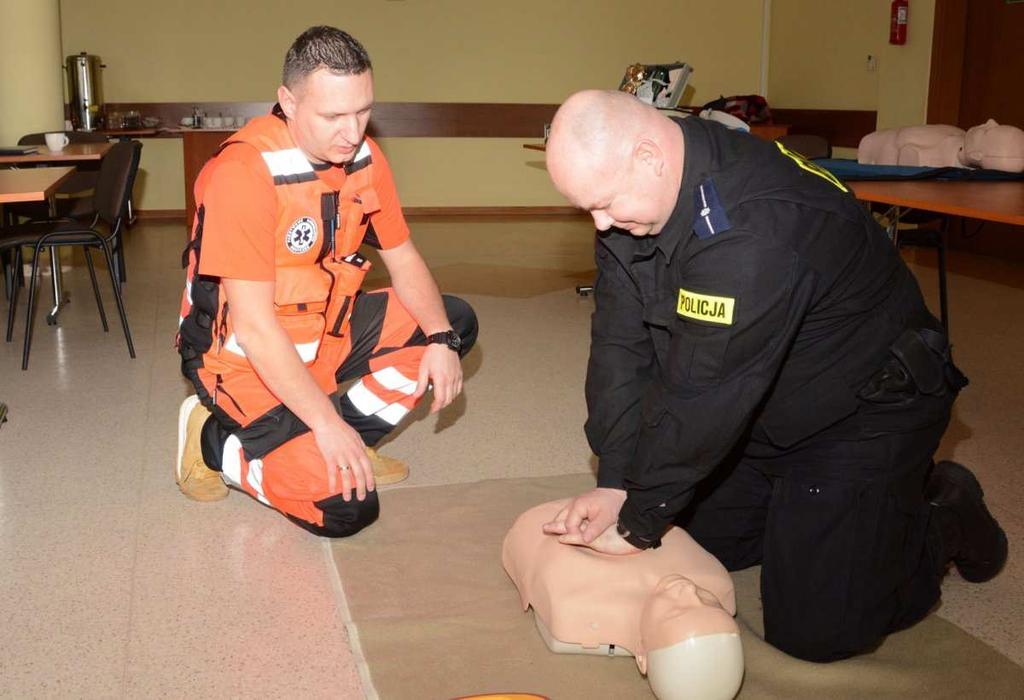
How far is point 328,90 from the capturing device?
6.89ft

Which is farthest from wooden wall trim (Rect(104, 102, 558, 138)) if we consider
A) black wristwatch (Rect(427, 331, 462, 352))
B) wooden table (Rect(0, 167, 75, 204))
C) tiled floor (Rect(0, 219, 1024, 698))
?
black wristwatch (Rect(427, 331, 462, 352))

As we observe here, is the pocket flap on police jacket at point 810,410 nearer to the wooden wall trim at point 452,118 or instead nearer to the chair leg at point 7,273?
the chair leg at point 7,273

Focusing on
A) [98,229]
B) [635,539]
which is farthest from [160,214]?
[635,539]

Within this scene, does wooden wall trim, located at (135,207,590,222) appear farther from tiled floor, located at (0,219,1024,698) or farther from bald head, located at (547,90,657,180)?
bald head, located at (547,90,657,180)

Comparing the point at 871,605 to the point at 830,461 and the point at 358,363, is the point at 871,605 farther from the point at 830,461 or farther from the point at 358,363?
the point at 358,363

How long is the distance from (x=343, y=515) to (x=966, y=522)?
1.32 metres

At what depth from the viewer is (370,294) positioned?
2.69 meters

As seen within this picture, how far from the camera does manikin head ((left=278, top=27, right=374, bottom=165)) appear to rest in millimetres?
2096

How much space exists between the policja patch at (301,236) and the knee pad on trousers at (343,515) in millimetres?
567

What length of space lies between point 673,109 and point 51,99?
3920 millimetres

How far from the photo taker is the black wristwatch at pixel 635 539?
5.90 ft

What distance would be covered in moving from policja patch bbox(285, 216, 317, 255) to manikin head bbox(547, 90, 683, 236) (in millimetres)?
852

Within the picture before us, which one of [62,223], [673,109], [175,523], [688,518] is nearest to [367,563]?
[175,523]

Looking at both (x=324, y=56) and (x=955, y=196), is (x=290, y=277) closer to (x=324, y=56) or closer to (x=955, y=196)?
(x=324, y=56)
